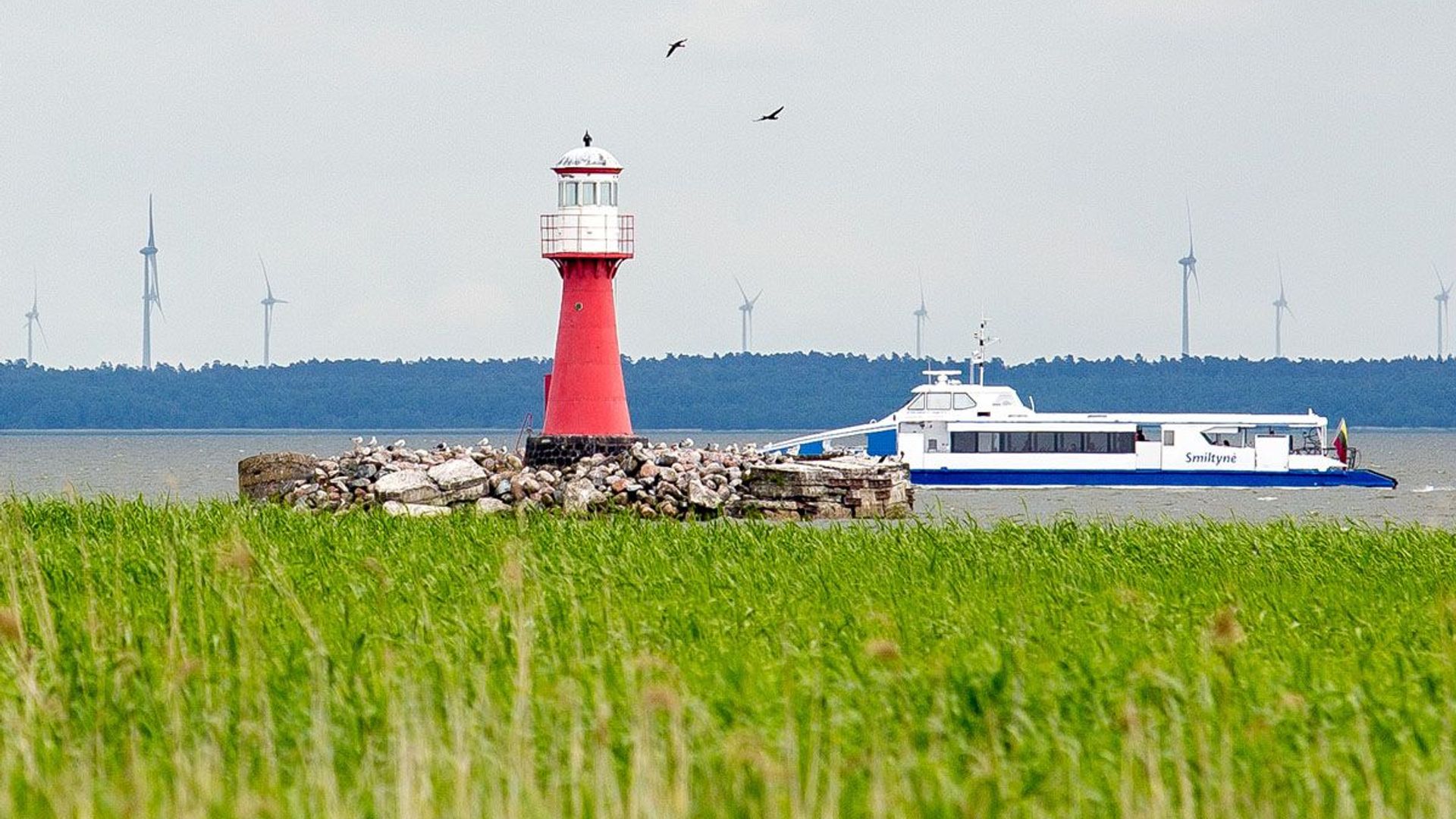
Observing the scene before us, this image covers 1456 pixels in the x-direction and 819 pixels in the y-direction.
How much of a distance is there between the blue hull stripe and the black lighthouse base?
15688mm

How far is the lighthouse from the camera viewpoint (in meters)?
37.7

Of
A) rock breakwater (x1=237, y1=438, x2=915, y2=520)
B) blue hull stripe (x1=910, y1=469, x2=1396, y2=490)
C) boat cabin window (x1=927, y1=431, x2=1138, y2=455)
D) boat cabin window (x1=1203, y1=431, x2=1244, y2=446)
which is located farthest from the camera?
boat cabin window (x1=1203, y1=431, x2=1244, y2=446)

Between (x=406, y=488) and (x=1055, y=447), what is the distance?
23.4m

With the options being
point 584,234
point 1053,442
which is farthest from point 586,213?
point 1053,442

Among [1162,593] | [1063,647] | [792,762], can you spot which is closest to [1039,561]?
[1162,593]

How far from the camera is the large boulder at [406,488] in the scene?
120ft

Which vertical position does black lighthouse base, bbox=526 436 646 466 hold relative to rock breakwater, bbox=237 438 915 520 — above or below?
above

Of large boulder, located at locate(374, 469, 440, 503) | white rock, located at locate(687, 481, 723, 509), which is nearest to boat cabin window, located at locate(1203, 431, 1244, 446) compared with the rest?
white rock, located at locate(687, 481, 723, 509)

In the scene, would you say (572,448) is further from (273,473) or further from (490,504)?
(273,473)

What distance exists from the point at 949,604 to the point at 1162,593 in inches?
113

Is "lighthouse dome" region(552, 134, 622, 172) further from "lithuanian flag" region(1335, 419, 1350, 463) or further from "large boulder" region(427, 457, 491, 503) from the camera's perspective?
"lithuanian flag" region(1335, 419, 1350, 463)

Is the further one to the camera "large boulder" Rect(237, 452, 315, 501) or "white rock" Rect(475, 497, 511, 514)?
"large boulder" Rect(237, 452, 315, 501)

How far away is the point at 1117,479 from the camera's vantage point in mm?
54438

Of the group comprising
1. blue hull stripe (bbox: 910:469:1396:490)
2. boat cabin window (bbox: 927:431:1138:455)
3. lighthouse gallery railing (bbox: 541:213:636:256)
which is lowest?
blue hull stripe (bbox: 910:469:1396:490)
